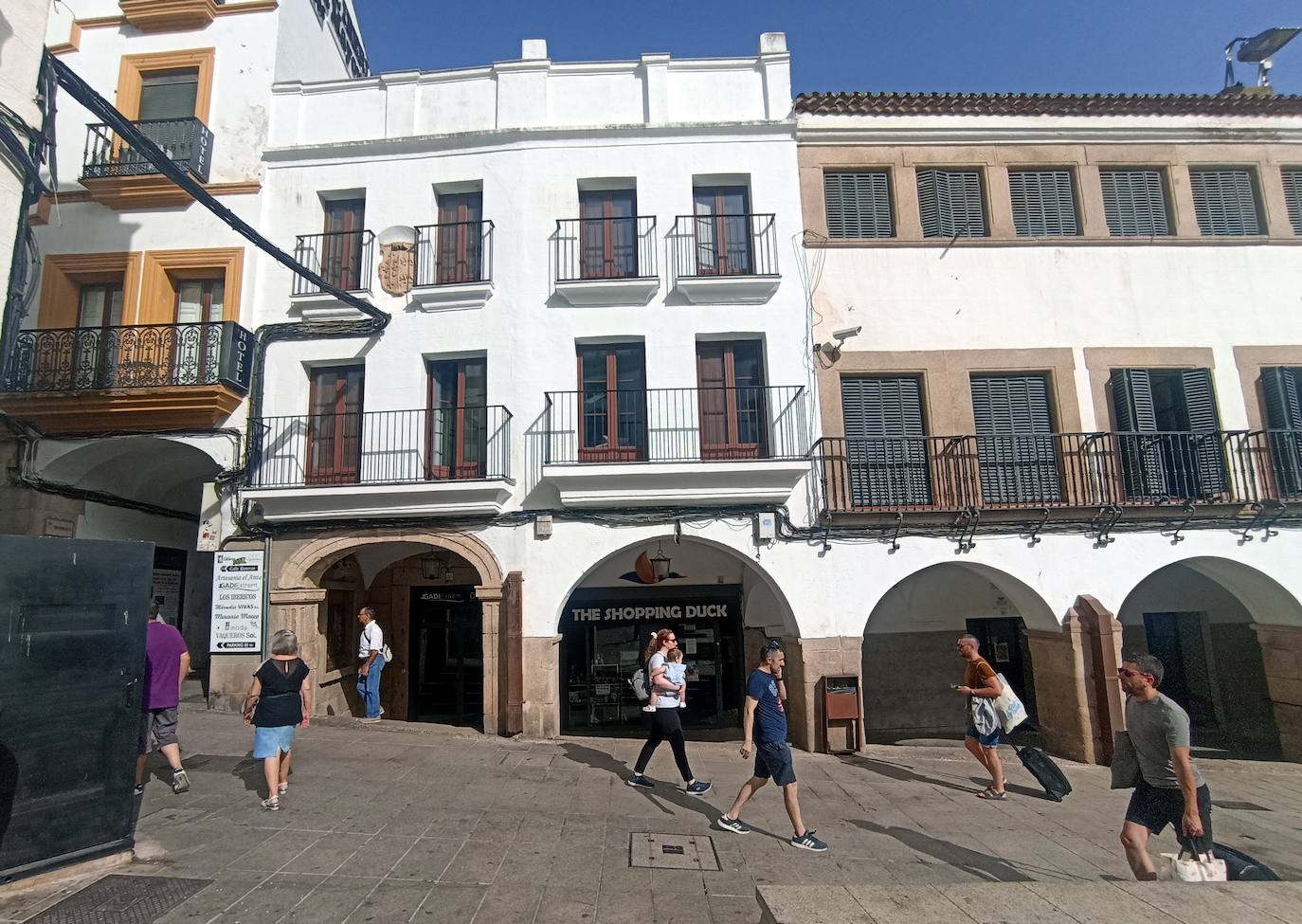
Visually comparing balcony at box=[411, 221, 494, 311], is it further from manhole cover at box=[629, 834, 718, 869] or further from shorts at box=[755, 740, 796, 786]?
manhole cover at box=[629, 834, 718, 869]

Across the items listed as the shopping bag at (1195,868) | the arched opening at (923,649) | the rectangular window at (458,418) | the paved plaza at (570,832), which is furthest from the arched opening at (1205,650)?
the rectangular window at (458,418)

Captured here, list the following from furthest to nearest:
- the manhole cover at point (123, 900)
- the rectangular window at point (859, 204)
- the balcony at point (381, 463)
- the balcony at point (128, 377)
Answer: the rectangular window at point (859, 204)
the balcony at point (128, 377)
the balcony at point (381, 463)
the manhole cover at point (123, 900)

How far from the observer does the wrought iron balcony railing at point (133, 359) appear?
36.0 feet

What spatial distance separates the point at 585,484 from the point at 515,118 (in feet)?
21.4

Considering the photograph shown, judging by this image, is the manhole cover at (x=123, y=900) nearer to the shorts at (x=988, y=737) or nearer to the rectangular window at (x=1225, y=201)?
the shorts at (x=988, y=737)

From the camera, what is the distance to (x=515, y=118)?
12.1 meters

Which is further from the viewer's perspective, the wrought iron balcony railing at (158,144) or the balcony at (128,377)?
the wrought iron balcony railing at (158,144)

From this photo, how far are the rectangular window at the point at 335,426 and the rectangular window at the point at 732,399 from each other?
5.52m

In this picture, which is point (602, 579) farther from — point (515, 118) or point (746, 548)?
point (515, 118)

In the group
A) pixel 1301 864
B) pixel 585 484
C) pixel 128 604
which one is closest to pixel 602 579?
pixel 585 484

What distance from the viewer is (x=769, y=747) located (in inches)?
242

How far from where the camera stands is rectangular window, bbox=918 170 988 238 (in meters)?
12.0

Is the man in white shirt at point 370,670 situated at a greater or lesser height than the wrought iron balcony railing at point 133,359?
lesser

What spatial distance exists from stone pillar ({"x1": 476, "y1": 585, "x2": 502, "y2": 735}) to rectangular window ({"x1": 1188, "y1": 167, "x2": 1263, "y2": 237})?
13261mm
